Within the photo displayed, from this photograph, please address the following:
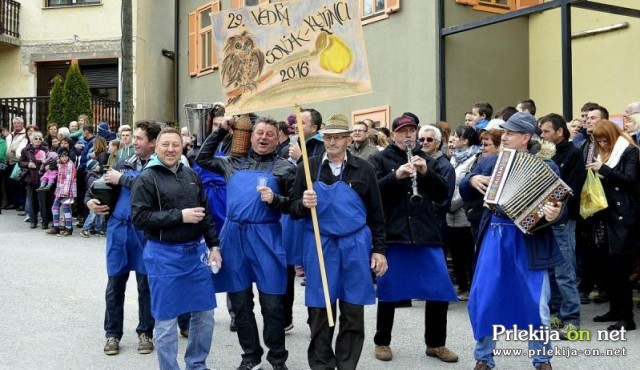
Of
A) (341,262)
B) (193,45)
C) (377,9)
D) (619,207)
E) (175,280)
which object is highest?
(193,45)

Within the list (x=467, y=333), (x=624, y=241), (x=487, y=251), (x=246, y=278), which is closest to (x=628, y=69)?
(x=624, y=241)

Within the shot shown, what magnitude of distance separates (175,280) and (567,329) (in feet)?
12.0

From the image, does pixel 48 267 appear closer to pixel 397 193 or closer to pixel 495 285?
pixel 397 193

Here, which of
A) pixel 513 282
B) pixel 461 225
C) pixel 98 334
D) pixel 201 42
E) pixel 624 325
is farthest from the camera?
pixel 201 42

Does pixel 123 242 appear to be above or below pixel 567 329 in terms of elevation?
above

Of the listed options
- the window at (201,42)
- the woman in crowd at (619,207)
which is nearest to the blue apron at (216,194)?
the woman in crowd at (619,207)

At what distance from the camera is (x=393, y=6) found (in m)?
13.9

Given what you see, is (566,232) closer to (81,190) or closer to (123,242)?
(123,242)

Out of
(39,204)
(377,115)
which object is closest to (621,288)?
(377,115)

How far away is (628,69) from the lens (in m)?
13.0

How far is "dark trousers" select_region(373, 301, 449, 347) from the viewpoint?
6.25 metres

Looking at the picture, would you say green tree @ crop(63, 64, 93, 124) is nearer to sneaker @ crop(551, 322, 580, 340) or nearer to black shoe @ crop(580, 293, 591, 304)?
black shoe @ crop(580, 293, 591, 304)

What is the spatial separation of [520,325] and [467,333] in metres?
1.68

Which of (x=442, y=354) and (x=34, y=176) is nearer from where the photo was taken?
(x=442, y=354)
